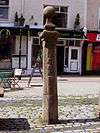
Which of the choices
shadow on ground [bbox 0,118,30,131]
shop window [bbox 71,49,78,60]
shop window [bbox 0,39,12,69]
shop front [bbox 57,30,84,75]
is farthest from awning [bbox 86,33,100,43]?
shadow on ground [bbox 0,118,30,131]

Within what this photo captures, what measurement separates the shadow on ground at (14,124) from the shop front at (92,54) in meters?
25.9

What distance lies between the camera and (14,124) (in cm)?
1211

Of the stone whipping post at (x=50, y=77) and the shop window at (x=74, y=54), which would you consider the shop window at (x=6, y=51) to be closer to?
the shop window at (x=74, y=54)

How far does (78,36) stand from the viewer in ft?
122

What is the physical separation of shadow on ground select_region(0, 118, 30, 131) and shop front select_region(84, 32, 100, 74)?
85.1 ft

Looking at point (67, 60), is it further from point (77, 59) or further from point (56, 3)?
point (56, 3)

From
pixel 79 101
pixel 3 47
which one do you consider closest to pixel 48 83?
pixel 79 101

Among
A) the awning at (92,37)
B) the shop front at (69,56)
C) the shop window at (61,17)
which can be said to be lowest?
the shop front at (69,56)

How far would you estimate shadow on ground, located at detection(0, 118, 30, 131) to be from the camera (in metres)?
11.5

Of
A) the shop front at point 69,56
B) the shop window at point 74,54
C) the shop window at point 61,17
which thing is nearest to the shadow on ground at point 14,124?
the shop front at point 69,56

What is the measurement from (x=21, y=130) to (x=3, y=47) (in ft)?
83.8

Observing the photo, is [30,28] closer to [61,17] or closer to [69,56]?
[61,17]

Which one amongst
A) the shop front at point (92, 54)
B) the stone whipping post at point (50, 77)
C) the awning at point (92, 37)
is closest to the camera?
the stone whipping post at point (50, 77)

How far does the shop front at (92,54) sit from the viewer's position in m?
38.2
